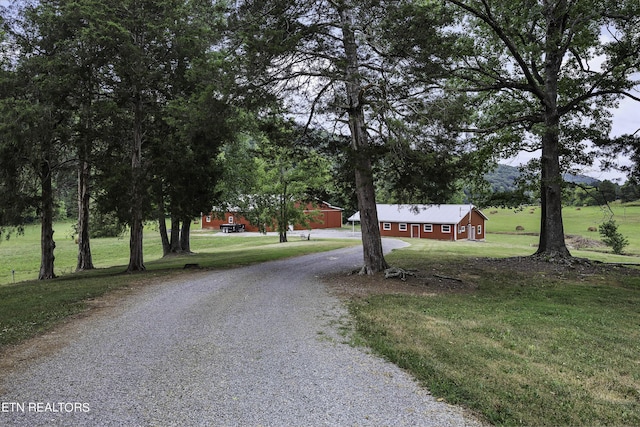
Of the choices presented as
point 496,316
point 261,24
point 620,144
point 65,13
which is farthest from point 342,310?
point 65,13

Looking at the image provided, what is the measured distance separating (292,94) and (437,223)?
34.9 meters

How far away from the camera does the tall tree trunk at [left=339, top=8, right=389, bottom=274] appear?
34.9 ft

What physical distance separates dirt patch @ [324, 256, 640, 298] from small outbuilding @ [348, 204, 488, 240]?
26389 mm

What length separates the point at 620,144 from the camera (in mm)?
12773

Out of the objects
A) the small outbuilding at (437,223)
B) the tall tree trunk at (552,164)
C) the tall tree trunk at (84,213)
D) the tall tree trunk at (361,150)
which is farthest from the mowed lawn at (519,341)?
the small outbuilding at (437,223)

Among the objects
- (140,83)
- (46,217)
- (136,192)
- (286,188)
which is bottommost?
(46,217)

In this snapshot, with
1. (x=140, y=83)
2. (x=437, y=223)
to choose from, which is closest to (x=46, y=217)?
(x=140, y=83)

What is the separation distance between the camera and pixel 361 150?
10594mm

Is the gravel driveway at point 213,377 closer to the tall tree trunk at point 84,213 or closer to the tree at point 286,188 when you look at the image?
the tall tree trunk at point 84,213

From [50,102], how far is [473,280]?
15.7 meters

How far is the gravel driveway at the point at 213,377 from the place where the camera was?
3.76 m

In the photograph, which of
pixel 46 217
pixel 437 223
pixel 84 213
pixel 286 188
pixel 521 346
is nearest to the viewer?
pixel 521 346

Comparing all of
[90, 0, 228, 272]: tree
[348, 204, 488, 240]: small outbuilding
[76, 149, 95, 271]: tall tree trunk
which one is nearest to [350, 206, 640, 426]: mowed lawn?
[90, 0, 228, 272]: tree

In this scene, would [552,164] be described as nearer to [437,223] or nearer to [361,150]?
[361,150]
